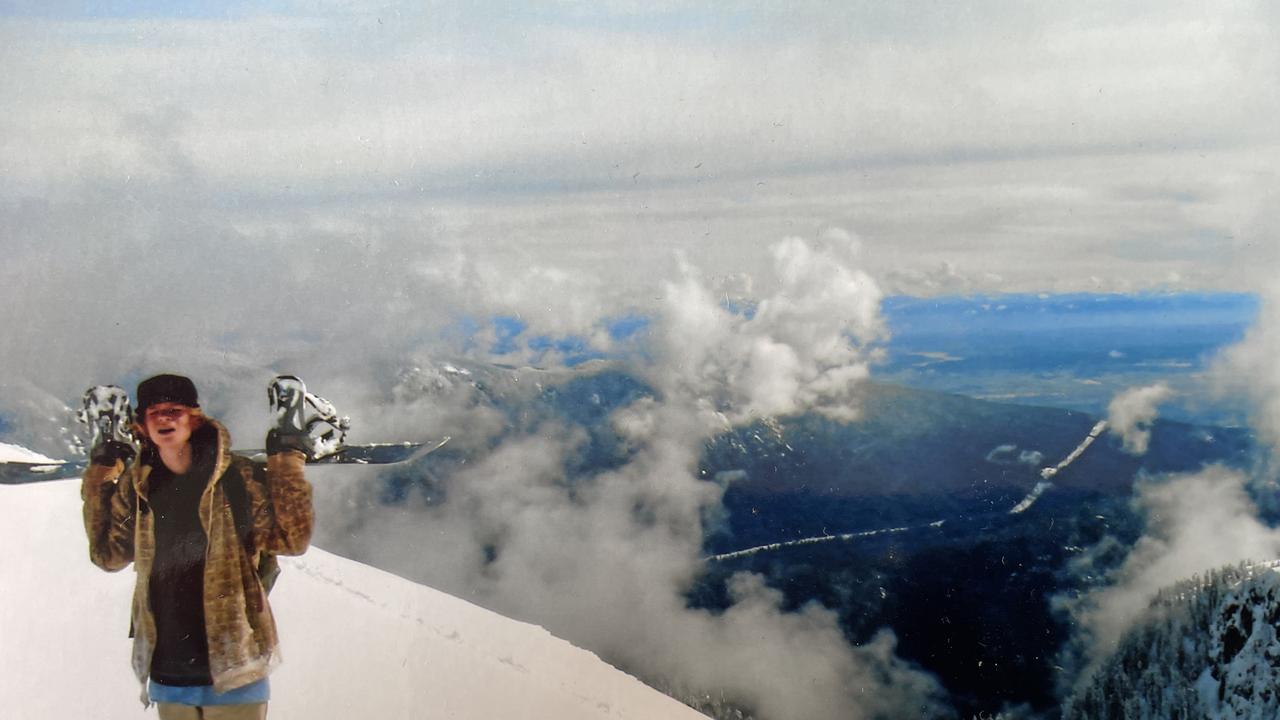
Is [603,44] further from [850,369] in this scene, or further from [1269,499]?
[1269,499]

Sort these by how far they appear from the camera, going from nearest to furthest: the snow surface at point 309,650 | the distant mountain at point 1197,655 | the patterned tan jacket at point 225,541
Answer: the patterned tan jacket at point 225,541, the snow surface at point 309,650, the distant mountain at point 1197,655

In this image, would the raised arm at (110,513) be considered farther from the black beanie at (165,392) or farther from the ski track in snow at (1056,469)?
the ski track in snow at (1056,469)

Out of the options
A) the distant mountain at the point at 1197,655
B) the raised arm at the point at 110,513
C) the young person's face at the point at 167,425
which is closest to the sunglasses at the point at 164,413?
the young person's face at the point at 167,425

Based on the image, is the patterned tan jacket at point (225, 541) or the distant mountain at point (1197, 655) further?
the distant mountain at point (1197, 655)

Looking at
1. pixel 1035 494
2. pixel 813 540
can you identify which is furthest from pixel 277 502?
pixel 1035 494

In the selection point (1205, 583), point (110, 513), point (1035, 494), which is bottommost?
point (110, 513)

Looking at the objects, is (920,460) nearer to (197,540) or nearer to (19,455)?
(197,540)

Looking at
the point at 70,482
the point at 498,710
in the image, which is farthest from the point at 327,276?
the point at 498,710

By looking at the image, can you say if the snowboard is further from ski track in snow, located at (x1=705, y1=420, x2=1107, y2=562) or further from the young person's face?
ski track in snow, located at (x1=705, y1=420, x2=1107, y2=562)

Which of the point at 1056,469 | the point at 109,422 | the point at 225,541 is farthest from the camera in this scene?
the point at 1056,469
